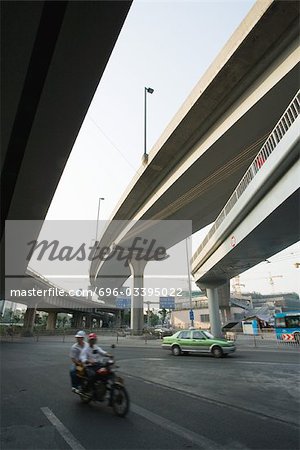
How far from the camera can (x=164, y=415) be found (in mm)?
6320

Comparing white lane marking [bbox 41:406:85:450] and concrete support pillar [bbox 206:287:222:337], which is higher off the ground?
concrete support pillar [bbox 206:287:222:337]

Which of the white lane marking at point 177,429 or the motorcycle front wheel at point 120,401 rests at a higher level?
the motorcycle front wheel at point 120,401

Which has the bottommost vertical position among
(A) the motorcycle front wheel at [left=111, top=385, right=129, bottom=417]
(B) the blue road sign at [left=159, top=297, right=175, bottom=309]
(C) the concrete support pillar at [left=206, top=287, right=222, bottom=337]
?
(A) the motorcycle front wheel at [left=111, top=385, right=129, bottom=417]

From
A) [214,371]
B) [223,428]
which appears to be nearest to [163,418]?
[223,428]

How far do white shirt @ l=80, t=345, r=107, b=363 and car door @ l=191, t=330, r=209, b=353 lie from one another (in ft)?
40.9

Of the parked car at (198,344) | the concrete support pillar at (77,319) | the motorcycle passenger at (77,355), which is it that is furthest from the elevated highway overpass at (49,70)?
the concrete support pillar at (77,319)

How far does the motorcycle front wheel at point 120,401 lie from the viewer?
623 cm

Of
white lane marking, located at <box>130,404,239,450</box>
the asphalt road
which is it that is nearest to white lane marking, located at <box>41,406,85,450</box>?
the asphalt road

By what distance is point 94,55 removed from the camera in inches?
243

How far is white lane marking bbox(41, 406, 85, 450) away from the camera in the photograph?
4.80 m

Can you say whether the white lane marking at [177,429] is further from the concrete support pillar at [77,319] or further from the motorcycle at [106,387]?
the concrete support pillar at [77,319]

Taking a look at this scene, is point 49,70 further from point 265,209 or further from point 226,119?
point 226,119

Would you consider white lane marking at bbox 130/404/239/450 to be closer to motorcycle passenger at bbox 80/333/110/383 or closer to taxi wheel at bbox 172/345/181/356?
motorcycle passenger at bbox 80/333/110/383

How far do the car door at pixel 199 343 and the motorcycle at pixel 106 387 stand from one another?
39.8 ft
